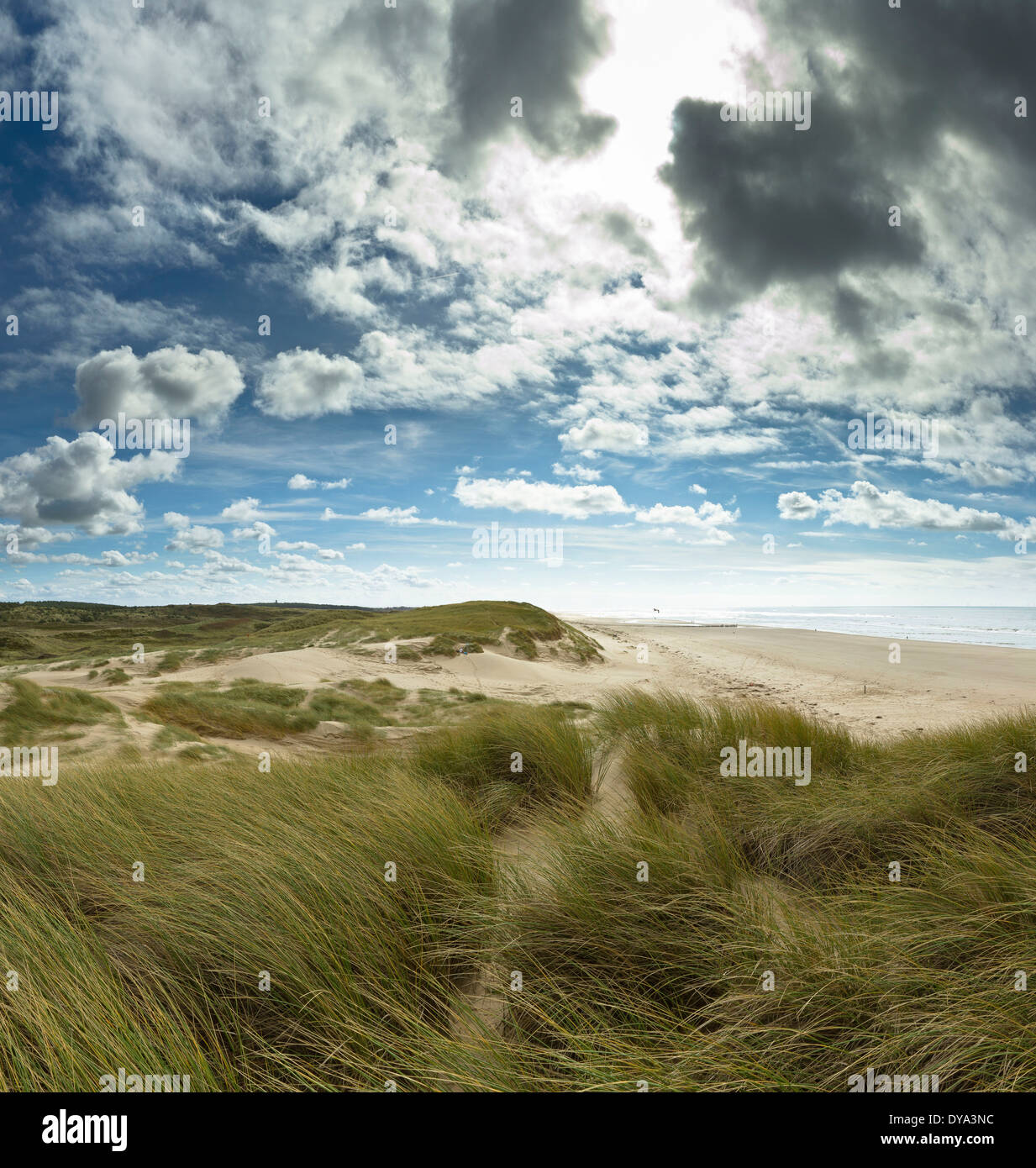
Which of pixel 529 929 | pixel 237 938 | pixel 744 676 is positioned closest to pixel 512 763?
pixel 529 929

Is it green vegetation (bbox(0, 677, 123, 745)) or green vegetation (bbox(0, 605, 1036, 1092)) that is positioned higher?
green vegetation (bbox(0, 605, 1036, 1092))

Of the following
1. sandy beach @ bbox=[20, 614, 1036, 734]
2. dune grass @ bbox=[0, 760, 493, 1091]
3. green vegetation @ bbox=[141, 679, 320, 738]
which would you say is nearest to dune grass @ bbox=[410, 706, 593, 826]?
dune grass @ bbox=[0, 760, 493, 1091]

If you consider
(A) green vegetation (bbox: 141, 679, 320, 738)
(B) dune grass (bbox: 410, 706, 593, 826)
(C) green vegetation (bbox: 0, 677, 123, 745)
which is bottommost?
(A) green vegetation (bbox: 141, 679, 320, 738)

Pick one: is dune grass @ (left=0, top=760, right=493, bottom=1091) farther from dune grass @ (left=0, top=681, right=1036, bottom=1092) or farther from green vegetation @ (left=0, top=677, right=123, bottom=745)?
green vegetation @ (left=0, top=677, right=123, bottom=745)

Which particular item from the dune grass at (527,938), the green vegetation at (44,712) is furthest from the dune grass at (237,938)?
the green vegetation at (44,712)

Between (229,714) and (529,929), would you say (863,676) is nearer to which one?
(229,714)

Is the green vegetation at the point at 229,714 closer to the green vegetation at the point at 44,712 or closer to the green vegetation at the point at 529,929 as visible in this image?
the green vegetation at the point at 44,712

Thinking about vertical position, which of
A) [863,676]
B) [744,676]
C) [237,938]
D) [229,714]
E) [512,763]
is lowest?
[744,676]

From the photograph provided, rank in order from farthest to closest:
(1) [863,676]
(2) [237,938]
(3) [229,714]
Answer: (1) [863,676] → (3) [229,714] → (2) [237,938]

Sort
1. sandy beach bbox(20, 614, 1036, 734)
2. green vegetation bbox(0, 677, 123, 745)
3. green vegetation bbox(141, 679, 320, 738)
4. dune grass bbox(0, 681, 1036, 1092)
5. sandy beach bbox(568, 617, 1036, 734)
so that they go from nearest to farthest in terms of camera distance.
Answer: dune grass bbox(0, 681, 1036, 1092), green vegetation bbox(0, 677, 123, 745), green vegetation bbox(141, 679, 320, 738), sandy beach bbox(568, 617, 1036, 734), sandy beach bbox(20, 614, 1036, 734)

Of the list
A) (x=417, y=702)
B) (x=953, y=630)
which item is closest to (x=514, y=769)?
(x=417, y=702)

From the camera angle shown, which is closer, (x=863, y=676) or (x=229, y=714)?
(x=229, y=714)
